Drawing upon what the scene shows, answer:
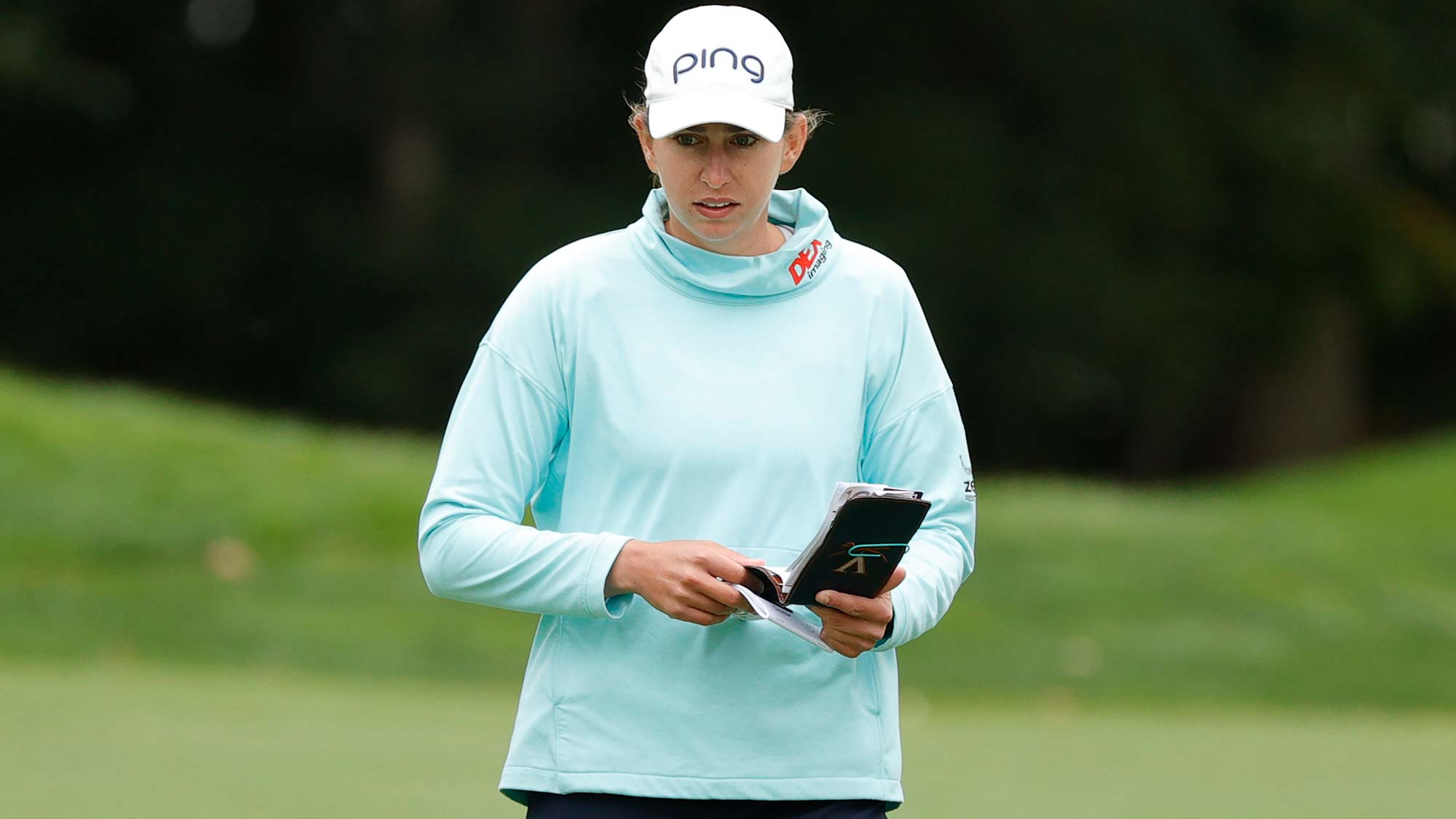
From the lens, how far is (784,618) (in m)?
2.44

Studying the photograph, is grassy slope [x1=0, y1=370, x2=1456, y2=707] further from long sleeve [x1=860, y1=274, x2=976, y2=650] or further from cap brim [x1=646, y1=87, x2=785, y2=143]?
cap brim [x1=646, y1=87, x2=785, y2=143]

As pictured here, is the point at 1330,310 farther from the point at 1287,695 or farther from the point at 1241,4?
the point at 1287,695

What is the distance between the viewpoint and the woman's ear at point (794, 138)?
8.97 ft

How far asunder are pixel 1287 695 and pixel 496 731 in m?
3.93

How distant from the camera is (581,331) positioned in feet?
8.47

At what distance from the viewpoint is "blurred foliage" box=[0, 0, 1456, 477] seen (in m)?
20.0

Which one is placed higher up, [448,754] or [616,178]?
[616,178]

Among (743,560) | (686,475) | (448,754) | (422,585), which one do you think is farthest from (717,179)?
(422,585)

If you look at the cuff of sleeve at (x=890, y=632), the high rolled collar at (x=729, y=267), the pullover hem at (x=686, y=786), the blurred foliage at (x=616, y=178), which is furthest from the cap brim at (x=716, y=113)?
the blurred foliage at (x=616, y=178)

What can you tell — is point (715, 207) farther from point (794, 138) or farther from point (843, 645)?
point (843, 645)

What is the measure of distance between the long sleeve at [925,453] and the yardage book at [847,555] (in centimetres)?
19

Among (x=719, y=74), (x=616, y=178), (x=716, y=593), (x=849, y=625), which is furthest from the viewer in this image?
(x=616, y=178)

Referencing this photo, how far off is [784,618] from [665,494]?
0.23 m

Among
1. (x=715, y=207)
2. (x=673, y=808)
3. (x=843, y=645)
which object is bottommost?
(x=673, y=808)
